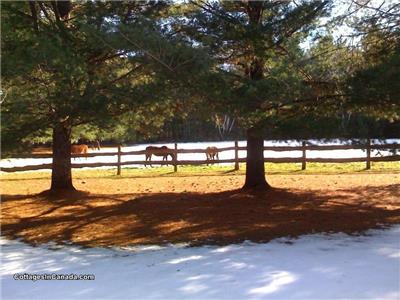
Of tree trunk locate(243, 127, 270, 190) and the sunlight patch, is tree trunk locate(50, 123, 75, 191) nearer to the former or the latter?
tree trunk locate(243, 127, 270, 190)

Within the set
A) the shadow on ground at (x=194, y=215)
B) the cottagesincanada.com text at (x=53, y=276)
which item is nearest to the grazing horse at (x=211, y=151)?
the shadow on ground at (x=194, y=215)

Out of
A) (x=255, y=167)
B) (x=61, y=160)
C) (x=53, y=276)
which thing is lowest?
(x=53, y=276)

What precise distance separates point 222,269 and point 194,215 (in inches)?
149

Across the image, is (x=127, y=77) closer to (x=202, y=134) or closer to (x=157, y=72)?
(x=157, y=72)

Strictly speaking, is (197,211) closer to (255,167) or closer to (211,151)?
(255,167)

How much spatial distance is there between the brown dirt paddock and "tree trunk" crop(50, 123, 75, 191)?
51cm

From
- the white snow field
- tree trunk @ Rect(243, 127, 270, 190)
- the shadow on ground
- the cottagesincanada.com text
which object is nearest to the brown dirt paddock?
the shadow on ground

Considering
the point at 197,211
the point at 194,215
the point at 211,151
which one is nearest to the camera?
the point at 194,215

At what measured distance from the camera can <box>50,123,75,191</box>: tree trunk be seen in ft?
39.0

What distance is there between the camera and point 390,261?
18.6 feet

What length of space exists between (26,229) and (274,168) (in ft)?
38.7

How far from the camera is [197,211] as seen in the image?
9.58 meters

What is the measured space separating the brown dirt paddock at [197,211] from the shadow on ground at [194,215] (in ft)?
0.05

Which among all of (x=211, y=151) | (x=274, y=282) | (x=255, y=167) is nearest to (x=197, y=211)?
(x=255, y=167)
